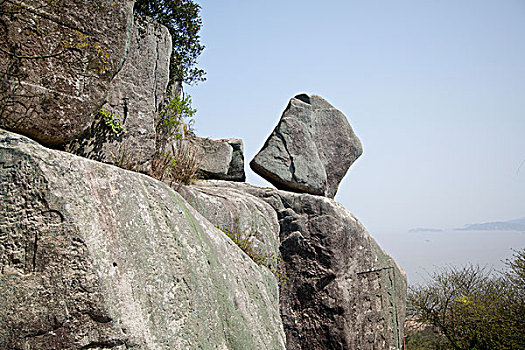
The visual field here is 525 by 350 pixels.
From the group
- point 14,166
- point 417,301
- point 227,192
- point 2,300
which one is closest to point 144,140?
point 227,192

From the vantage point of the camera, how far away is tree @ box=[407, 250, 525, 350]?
1226 centimetres

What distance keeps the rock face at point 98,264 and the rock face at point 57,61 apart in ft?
2.66

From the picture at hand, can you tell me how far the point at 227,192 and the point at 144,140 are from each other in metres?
1.96

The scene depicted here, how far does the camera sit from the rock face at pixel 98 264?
2.72m

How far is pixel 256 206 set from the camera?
24.5ft

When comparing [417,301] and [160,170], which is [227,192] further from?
[417,301]

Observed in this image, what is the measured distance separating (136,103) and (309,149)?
482 cm

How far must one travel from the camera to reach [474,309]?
45.8 feet

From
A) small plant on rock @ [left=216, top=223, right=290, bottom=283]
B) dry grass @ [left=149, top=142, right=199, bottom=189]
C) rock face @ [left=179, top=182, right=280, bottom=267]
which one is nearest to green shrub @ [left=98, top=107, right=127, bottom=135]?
dry grass @ [left=149, top=142, right=199, bottom=189]

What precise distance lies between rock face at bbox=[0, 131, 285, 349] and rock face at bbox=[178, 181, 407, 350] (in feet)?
10.6

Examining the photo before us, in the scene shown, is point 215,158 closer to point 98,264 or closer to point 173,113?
point 173,113

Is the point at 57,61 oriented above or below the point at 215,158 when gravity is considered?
above

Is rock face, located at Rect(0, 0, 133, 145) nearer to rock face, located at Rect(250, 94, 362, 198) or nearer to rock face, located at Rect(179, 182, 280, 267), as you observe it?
rock face, located at Rect(179, 182, 280, 267)

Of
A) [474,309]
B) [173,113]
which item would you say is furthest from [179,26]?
[474,309]
